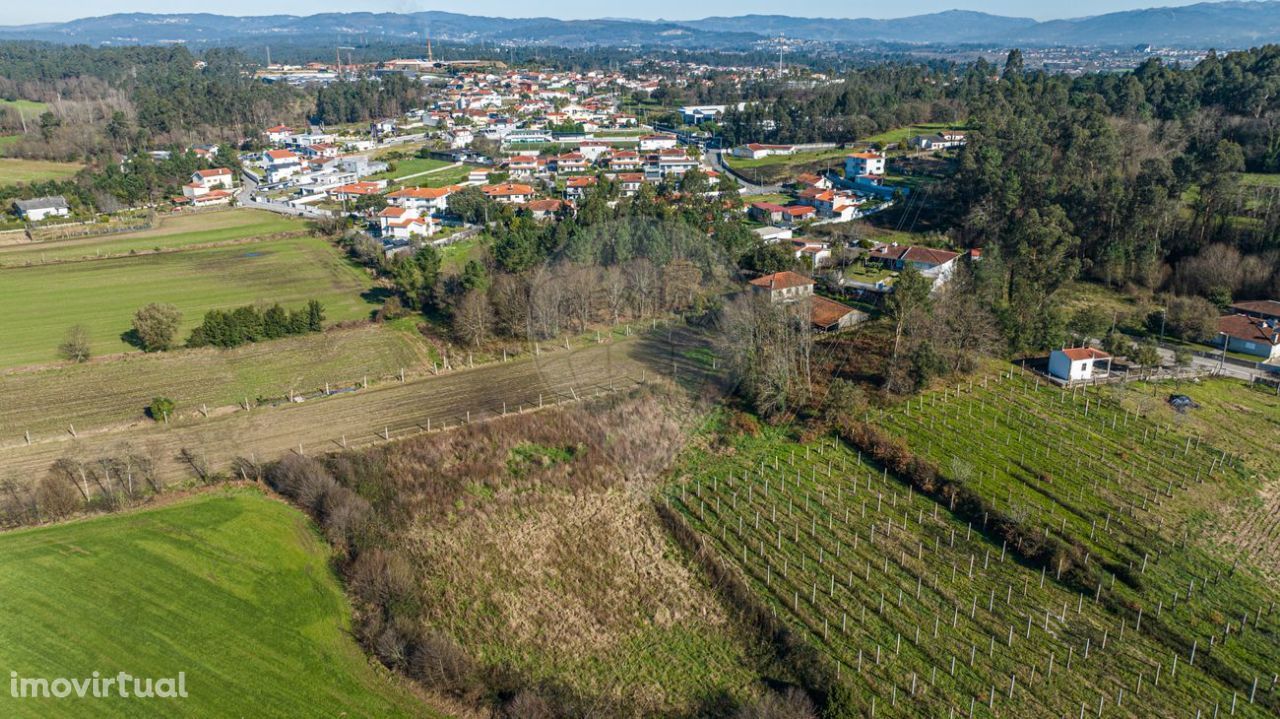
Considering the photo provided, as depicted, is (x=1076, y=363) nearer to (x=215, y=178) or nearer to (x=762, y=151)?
(x=762, y=151)

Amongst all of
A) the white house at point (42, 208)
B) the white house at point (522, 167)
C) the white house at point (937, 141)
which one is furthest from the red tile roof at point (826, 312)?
the white house at point (42, 208)

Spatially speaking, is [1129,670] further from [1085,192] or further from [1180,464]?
[1085,192]

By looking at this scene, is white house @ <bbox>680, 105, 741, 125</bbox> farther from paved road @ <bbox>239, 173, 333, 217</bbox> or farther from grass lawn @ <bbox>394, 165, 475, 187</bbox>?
paved road @ <bbox>239, 173, 333, 217</bbox>

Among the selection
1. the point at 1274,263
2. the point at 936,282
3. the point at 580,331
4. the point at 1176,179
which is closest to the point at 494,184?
the point at 580,331

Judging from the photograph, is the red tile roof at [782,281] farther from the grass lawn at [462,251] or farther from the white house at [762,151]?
the white house at [762,151]

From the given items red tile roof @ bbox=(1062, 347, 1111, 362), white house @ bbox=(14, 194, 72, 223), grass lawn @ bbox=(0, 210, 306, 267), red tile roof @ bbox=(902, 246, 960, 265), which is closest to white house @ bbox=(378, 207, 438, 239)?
grass lawn @ bbox=(0, 210, 306, 267)

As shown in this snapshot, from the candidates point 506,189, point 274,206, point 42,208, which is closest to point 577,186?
point 506,189
